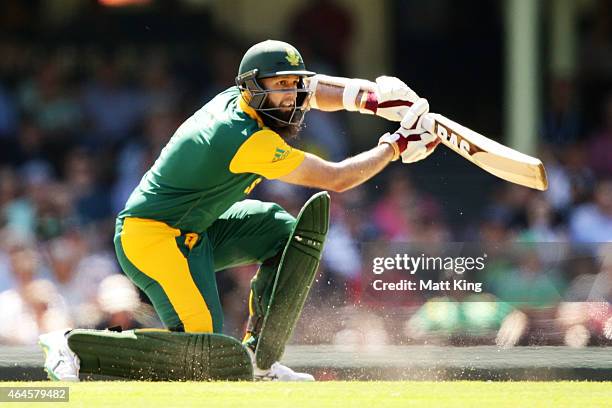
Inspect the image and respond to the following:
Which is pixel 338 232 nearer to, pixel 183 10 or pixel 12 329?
pixel 12 329

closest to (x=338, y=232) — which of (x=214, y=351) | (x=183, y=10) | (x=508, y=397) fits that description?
(x=214, y=351)

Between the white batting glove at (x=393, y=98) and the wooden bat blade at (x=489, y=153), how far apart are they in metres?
0.22

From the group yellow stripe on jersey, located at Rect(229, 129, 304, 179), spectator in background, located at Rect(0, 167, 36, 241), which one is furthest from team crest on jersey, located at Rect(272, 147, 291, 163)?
spectator in background, located at Rect(0, 167, 36, 241)

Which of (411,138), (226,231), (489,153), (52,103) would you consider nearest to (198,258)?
(226,231)

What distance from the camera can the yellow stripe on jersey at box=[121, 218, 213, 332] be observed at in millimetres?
5621

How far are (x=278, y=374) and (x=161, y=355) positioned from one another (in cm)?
53

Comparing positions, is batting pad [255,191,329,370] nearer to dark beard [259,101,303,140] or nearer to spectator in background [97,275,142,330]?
dark beard [259,101,303,140]

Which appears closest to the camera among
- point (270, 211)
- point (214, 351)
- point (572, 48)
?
point (214, 351)

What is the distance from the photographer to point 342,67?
34.1 feet

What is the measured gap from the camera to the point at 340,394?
490 cm

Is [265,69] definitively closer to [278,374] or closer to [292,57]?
[292,57]

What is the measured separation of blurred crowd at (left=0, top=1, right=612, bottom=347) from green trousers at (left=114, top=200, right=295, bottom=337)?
64 centimetres

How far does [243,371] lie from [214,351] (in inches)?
6.0

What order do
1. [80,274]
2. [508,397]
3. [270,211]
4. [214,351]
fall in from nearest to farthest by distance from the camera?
[508,397]
[214,351]
[270,211]
[80,274]
